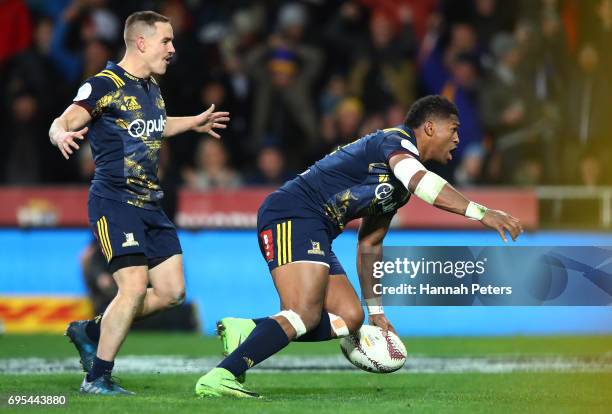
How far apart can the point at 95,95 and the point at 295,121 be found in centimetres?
855

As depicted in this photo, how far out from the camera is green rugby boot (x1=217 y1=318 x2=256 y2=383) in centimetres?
798

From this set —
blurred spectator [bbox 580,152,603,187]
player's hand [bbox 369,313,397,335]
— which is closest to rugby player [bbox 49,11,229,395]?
player's hand [bbox 369,313,397,335]

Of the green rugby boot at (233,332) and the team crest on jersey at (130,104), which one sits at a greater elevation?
the team crest on jersey at (130,104)

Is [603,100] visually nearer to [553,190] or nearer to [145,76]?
[553,190]

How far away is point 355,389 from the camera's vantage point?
28.9 ft

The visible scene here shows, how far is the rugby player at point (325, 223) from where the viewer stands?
7645 mm

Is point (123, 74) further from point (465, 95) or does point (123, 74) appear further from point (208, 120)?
point (465, 95)

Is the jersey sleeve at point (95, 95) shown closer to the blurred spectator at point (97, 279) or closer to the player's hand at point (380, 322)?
the player's hand at point (380, 322)

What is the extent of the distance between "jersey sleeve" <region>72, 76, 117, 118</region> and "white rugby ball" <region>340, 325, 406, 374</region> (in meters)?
2.32

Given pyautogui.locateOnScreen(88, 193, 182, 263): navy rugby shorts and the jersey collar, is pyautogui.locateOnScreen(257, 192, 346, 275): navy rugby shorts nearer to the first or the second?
pyautogui.locateOnScreen(88, 193, 182, 263): navy rugby shorts

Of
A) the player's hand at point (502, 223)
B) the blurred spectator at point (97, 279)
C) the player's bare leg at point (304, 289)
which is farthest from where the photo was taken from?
the blurred spectator at point (97, 279)

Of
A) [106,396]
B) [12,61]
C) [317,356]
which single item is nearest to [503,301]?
[106,396]

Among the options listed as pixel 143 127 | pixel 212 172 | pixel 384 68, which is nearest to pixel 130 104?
pixel 143 127

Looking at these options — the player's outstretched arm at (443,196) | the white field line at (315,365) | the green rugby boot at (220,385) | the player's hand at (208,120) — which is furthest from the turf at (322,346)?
the player's outstretched arm at (443,196)
